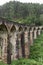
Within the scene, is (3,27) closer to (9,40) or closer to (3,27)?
(3,27)

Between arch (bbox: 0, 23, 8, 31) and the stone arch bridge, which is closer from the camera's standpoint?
arch (bbox: 0, 23, 8, 31)

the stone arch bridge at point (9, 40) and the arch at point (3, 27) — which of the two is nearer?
the arch at point (3, 27)

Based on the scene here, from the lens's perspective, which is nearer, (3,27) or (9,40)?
(3,27)

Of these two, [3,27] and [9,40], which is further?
[9,40]

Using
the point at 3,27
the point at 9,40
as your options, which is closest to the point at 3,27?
the point at 3,27

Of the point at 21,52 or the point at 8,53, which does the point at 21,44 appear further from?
the point at 8,53

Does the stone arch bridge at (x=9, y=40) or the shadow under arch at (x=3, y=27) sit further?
the stone arch bridge at (x=9, y=40)

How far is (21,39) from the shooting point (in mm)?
12328

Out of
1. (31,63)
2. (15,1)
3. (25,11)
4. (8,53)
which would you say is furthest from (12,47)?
(15,1)

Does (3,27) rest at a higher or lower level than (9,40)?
higher

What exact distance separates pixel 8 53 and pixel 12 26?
5.00 feet

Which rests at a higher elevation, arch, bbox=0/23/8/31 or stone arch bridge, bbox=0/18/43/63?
arch, bbox=0/23/8/31

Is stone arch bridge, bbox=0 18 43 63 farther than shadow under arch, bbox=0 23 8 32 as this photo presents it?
Yes

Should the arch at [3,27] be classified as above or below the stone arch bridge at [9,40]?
above
